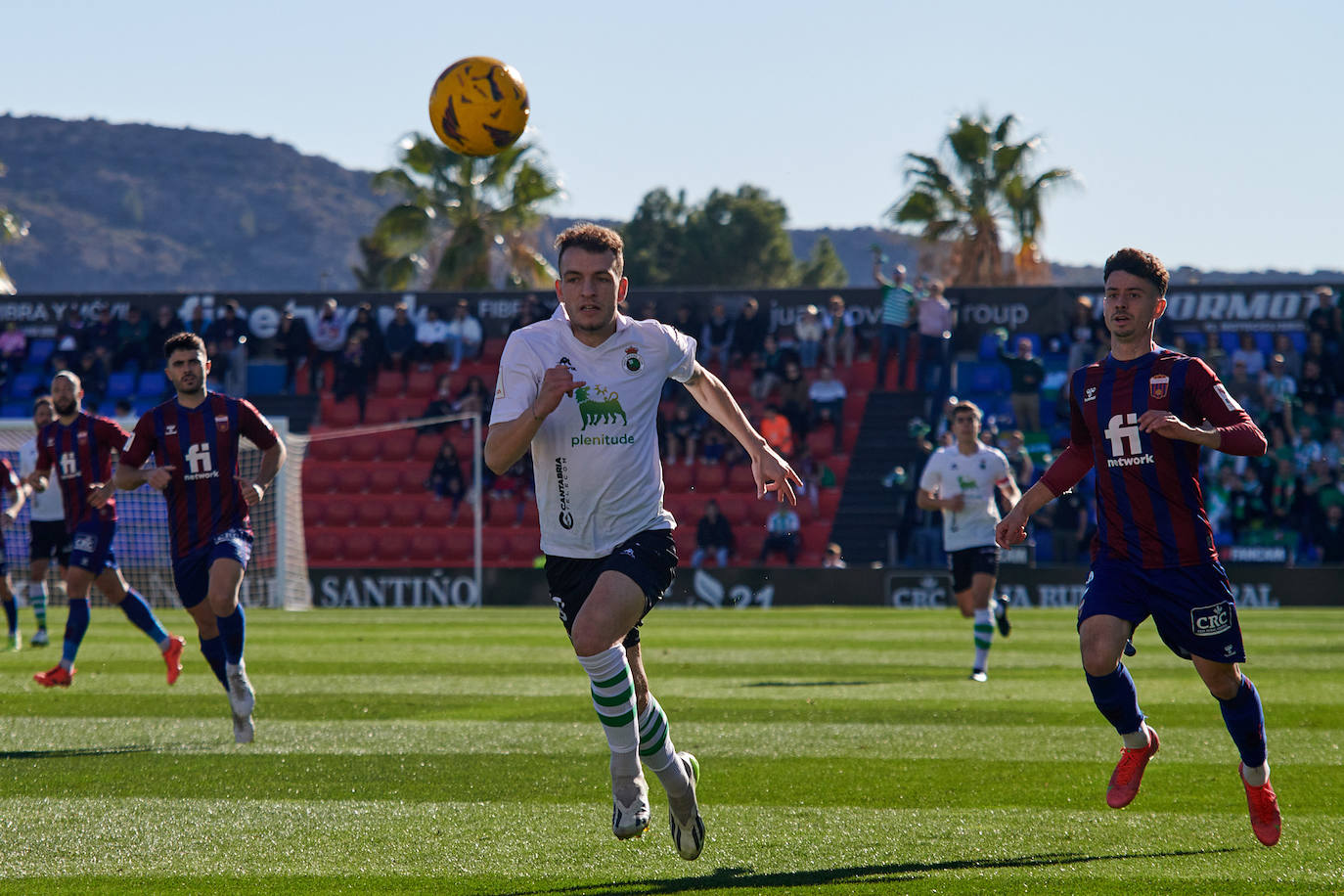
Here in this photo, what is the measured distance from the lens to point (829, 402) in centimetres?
2970

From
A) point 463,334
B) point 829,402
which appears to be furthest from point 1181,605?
point 463,334

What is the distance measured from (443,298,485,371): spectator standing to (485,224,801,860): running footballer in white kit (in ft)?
83.9

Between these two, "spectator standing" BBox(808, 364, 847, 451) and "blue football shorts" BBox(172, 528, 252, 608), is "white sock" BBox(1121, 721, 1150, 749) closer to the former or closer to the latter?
"blue football shorts" BBox(172, 528, 252, 608)

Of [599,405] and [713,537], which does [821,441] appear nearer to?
[713,537]

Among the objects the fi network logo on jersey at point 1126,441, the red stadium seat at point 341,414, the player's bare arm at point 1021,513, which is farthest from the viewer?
the red stadium seat at point 341,414

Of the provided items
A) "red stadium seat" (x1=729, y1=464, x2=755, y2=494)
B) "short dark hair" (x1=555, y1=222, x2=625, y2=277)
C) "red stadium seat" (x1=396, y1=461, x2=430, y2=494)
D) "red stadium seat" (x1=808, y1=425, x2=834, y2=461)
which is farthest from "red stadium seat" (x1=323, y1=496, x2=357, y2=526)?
"short dark hair" (x1=555, y1=222, x2=625, y2=277)

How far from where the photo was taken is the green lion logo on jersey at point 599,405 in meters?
5.71

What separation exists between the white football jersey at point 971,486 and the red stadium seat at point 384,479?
18.4m

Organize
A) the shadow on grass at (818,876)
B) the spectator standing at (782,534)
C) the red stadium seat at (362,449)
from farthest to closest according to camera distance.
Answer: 1. the red stadium seat at (362,449)
2. the spectator standing at (782,534)
3. the shadow on grass at (818,876)

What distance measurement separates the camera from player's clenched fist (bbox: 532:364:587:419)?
525 cm

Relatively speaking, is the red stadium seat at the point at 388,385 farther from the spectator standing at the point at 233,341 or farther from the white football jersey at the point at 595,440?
the white football jersey at the point at 595,440

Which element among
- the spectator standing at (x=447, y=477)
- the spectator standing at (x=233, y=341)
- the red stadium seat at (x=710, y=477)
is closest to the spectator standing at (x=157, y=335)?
the spectator standing at (x=233, y=341)

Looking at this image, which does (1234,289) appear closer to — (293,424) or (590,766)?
(293,424)

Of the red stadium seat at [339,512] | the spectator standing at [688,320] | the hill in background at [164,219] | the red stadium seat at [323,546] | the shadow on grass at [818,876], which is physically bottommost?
the red stadium seat at [323,546]
